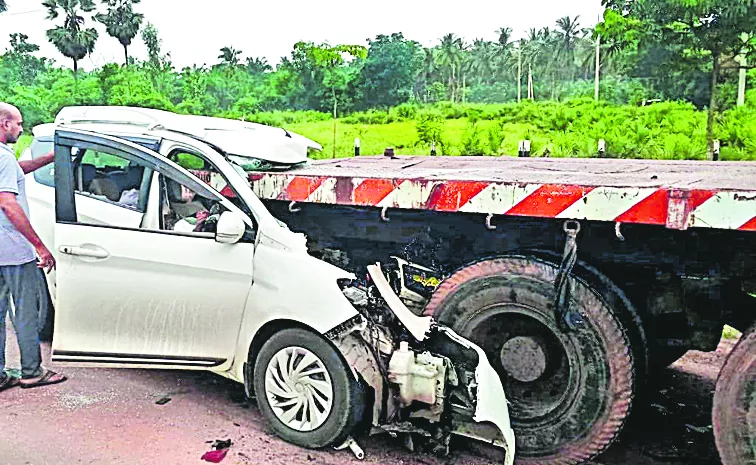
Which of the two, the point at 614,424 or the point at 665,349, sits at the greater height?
the point at 665,349

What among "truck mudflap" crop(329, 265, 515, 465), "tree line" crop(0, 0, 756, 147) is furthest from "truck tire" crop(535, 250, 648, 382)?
"tree line" crop(0, 0, 756, 147)

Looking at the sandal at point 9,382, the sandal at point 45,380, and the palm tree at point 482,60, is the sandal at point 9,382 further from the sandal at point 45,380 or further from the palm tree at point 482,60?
the palm tree at point 482,60

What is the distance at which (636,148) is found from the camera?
525 inches

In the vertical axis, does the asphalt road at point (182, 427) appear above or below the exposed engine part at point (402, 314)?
below

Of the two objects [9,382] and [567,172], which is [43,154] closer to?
[9,382]

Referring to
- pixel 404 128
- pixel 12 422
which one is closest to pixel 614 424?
pixel 12 422

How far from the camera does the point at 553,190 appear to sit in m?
3.80

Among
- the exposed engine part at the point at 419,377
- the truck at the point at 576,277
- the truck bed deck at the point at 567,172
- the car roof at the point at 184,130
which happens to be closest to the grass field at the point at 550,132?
the truck bed deck at the point at 567,172

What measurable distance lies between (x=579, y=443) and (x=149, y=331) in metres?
2.52

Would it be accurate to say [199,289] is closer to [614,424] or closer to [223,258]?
[223,258]

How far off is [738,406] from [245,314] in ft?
8.52

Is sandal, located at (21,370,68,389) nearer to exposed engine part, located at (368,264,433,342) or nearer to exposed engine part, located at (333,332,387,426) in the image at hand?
exposed engine part, located at (333,332,387,426)

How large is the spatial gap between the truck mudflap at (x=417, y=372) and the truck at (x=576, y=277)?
202 millimetres

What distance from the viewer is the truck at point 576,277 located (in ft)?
11.6
